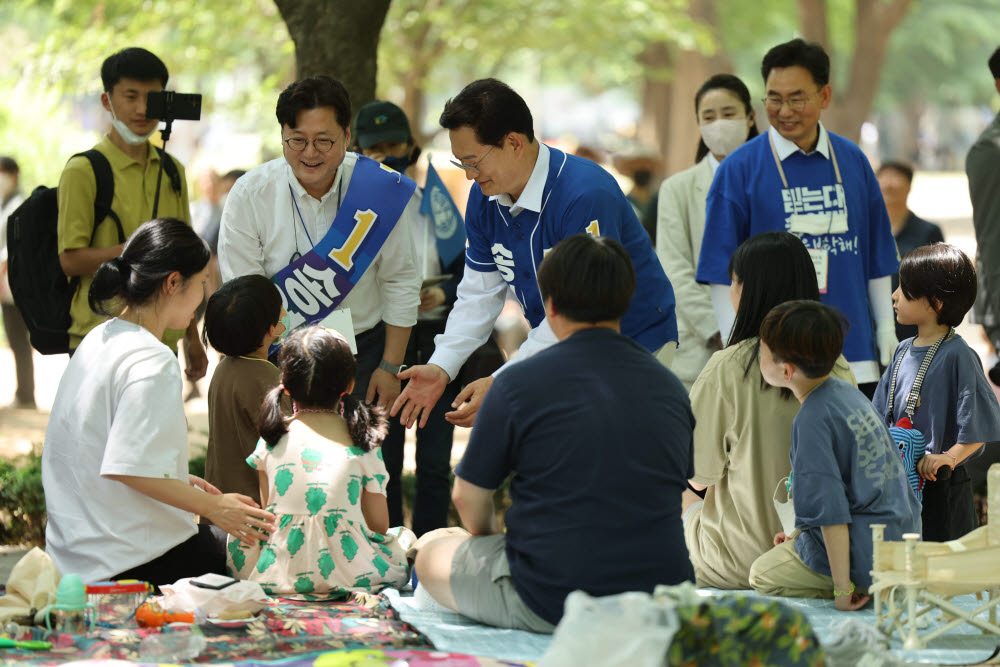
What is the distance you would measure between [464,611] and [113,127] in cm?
291

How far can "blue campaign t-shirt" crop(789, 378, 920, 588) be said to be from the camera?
3.93 m

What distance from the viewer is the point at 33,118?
1519 centimetres

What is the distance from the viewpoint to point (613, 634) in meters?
2.89

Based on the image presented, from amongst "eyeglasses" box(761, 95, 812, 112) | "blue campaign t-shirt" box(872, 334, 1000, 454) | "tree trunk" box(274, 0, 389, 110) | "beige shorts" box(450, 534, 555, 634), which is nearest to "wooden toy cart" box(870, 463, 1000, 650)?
"blue campaign t-shirt" box(872, 334, 1000, 454)

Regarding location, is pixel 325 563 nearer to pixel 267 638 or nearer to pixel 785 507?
pixel 267 638

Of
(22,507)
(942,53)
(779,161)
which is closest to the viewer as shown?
(779,161)

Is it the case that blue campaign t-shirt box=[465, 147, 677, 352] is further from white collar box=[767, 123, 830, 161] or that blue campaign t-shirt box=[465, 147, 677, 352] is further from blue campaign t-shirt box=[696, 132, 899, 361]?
white collar box=[767, 123, 830, 161]

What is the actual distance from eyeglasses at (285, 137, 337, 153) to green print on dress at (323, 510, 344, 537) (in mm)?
1397

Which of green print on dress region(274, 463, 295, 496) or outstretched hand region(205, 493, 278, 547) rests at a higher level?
green print on dress region(274, 463, 295, 496)

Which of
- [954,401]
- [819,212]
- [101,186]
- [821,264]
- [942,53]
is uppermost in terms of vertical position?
[942,53]

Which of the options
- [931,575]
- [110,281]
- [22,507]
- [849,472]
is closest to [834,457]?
[849,472]

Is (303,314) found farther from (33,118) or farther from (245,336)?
(33,118)

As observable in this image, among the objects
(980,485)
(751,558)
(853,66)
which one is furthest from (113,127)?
(853,66)

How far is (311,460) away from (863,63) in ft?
57.7
